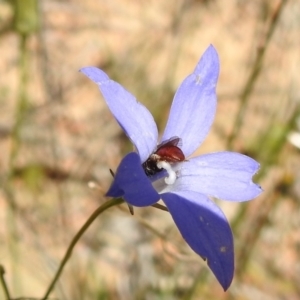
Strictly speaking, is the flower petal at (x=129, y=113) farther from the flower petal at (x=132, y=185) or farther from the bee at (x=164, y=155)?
the flower petal at (x=132, y=185)

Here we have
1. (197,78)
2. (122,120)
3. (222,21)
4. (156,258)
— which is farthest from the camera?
(222,21)

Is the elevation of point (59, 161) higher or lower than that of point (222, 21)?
lower

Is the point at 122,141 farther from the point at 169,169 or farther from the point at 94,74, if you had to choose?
the point at 94,74

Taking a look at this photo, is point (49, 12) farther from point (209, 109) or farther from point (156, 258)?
point (209, 109)

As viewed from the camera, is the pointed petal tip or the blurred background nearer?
the pointed petal tip

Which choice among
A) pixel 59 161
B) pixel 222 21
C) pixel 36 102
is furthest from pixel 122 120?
pixel 222 21

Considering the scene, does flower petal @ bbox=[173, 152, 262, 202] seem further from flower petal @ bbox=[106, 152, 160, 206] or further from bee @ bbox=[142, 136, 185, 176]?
flower petal @ bbox=[106, 152, 160, 206]

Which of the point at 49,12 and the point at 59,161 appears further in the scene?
the point at 49,12

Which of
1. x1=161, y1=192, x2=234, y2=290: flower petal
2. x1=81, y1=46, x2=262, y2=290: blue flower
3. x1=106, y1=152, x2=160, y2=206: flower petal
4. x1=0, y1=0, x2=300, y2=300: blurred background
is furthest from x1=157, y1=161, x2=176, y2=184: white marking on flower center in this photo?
x1=0, y1=0, x2=300, y2=300: blurred background

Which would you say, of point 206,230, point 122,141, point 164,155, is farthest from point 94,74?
point 122,141
